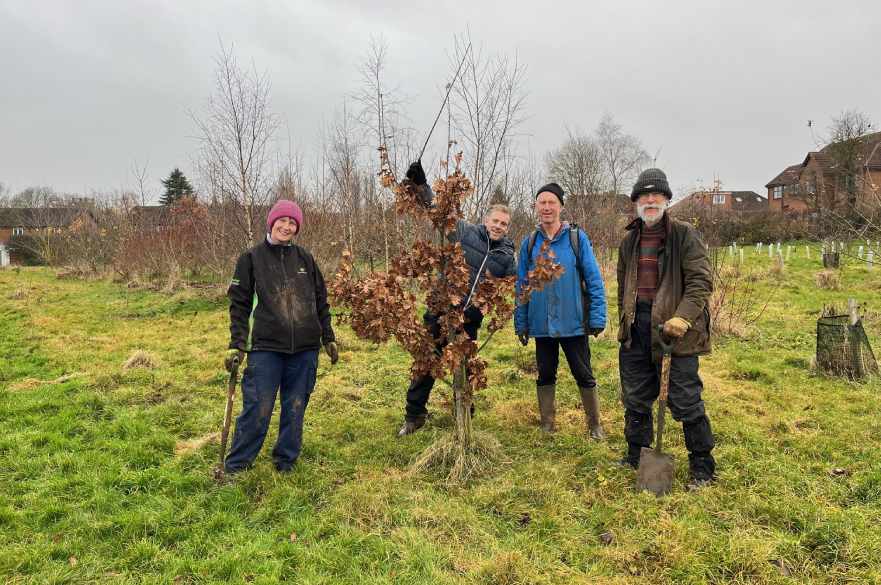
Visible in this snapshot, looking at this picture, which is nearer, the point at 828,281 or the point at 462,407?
the point at 462,407

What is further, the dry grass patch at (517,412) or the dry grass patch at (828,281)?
the dry grass patch at (828,281)

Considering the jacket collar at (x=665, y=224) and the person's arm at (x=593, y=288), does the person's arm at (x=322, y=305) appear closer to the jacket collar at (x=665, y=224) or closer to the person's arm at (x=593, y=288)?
the person's arm at (x=593, y=288)

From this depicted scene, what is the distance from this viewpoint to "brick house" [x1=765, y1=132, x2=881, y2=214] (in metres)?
7.57

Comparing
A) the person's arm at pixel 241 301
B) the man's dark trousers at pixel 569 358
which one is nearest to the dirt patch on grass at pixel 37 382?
the person's arm at pixel 241 301

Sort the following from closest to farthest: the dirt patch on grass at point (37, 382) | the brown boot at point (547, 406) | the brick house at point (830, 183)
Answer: the brown boot at point (547, 406) → the dirt patch on grass at point (37, 382) → the brick house at point (830, 183)

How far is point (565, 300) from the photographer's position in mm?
4074

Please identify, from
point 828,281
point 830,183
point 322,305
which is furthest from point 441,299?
point 828,281

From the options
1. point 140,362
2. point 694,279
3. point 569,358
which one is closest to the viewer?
point 694,279

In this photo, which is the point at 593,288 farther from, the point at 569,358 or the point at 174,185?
the point at 174,185

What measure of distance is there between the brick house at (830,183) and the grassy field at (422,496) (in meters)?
3.37

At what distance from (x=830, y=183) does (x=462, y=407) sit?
467 inches

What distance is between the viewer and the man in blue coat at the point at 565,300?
4070mm

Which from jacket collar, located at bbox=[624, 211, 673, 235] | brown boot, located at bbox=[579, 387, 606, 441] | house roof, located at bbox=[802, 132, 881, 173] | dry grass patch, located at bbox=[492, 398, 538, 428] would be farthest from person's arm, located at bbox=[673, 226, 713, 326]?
house roof, located at bbox=[802, 132, 881, 173]

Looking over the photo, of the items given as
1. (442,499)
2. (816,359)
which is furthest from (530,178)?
(442,499)
